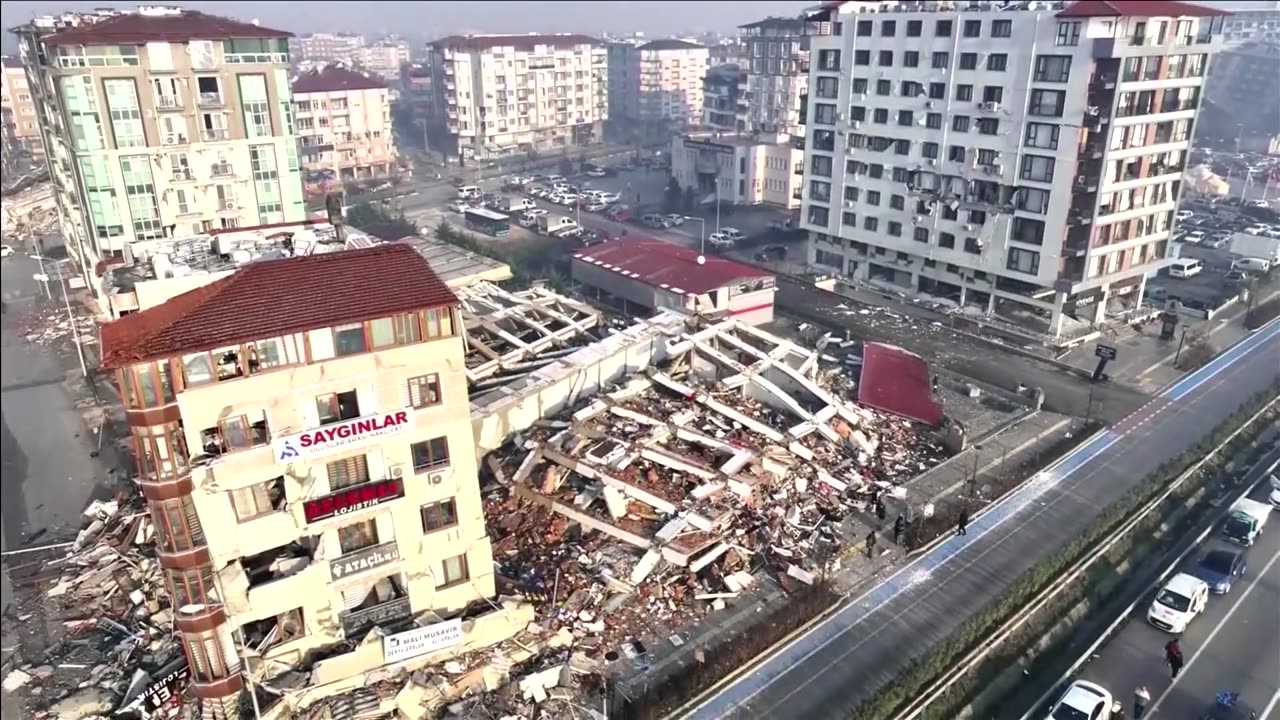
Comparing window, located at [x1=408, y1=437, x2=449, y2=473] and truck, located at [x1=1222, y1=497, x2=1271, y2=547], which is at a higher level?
window, located at [x1=408, y1=437, x2=449, y2=473]

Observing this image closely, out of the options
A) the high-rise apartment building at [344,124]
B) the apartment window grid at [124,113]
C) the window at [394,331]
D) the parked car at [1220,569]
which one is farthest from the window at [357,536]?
Result: the high-rise apartment building at [344,124]

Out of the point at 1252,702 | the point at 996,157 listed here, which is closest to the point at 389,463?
the point at 1252,702

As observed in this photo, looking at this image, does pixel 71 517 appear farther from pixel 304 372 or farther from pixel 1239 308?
pixel 1239 308

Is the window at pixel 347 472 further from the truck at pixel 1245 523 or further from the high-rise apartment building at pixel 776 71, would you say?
the high-rise apartment building at pixel 776 71

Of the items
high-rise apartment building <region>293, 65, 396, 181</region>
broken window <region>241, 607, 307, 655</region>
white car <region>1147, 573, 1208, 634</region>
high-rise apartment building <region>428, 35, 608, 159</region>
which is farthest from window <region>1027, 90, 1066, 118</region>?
high-rise apartment building <region>428, 35, 608, 159</region>

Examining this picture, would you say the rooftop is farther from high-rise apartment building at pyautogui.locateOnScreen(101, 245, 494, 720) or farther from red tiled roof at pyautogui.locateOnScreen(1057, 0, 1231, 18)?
red tiled roof at pyautogui.locateOnScreen(1057, 0, 1231, 18)

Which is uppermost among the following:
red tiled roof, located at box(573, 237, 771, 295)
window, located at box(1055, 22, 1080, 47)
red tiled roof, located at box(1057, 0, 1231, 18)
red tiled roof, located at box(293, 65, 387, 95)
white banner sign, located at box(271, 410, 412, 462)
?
red tiled roof, located at box(1057, 0, 1231, 18)

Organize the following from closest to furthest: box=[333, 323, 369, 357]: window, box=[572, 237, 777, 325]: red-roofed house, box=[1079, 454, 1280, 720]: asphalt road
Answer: box=[333, 323, 369, 357]: window, box=[1079, 454, 1280, 720]: asphalt road, box=[572, 237, 777, 325]: red-roofed house
